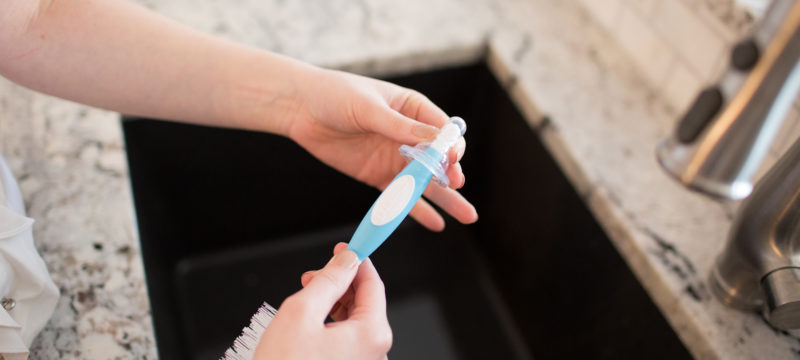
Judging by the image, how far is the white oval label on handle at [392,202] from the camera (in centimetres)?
45

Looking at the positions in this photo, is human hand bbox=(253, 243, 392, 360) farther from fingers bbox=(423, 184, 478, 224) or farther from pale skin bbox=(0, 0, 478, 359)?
fingers bbox=(423, 184, 478, 224)

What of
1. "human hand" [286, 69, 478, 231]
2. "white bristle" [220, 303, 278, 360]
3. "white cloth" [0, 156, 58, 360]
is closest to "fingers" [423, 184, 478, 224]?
"human hand" [286, 69, 478, 231]

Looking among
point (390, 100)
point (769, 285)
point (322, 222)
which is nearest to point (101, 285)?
point (390, 100)

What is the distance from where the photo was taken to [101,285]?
1.76 feet

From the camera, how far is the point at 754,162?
0.56 m

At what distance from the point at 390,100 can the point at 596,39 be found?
0.45 meters

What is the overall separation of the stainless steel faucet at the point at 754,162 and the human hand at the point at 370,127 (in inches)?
9.3

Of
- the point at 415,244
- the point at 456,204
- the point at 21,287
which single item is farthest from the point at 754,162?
the point at 21,287

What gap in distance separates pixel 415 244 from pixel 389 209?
0.50m

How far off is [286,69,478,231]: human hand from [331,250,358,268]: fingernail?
12 cm

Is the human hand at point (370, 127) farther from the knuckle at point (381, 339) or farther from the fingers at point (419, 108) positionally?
the knuckle at point (381, 339)

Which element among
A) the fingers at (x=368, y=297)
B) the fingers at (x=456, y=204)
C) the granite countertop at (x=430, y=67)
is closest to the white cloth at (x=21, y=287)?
the granite countertop at (x=430, y=67)

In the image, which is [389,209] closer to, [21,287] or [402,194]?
[402,194]

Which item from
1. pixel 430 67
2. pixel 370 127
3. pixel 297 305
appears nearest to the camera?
pixel 297 305
